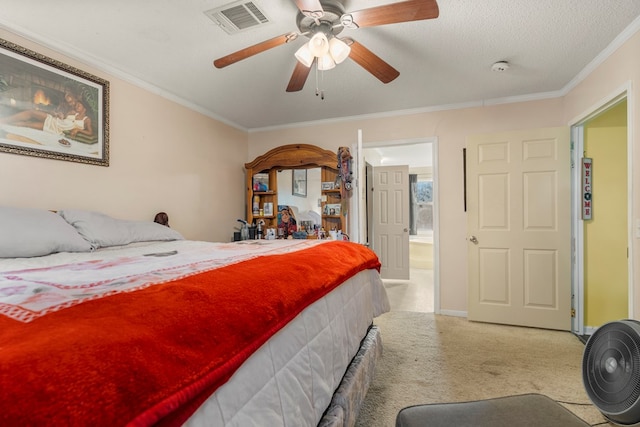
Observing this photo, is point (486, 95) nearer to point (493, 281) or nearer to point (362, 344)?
point (493, 281)

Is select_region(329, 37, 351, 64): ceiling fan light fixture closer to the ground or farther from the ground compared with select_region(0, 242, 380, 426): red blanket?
farther from the ground

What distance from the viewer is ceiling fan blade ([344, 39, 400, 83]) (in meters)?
1.89

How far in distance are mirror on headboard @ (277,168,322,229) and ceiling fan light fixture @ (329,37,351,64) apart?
2.20 m

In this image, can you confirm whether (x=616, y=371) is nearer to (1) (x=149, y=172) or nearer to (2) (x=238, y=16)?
(2) (x=238, y=16)

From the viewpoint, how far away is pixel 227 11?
190cm

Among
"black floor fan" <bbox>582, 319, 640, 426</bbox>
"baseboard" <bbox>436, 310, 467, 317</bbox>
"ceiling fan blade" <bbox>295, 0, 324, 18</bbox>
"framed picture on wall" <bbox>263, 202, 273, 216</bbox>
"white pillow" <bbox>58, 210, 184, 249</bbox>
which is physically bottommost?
"baseboard" <bbox>436, 310, 467, 317</bbox>

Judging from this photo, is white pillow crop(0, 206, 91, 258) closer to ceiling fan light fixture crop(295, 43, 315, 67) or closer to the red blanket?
the red blanket

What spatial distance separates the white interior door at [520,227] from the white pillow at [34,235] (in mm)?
3432

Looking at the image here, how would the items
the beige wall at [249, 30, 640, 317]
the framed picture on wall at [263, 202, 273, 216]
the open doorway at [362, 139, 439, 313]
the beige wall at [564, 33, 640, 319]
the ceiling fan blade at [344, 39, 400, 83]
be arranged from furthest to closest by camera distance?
1. the framed picture on wall at [263, 202, 273, 216]
2. the open doorway at [362, 139, 439, 313]
3. the beige wall at [249, 30, 640, 317]
4. the beige wall at [564, 33, 640, 319]
5. the ceiling fan blade at [344, 39, 400, 83]

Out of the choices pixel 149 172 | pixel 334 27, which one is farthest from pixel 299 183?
pixel 334 27

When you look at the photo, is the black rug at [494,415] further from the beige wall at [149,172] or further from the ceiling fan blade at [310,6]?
the beige wall at [149,172]

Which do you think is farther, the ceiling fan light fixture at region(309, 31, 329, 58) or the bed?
the ceiling fan light fixture at region(309, 31, 329, 58)

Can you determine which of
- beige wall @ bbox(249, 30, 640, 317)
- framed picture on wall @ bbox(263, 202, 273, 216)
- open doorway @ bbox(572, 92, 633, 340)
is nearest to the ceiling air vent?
beige wall @ bbox(249, 30, 640, 317)

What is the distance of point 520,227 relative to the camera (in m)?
3.20
